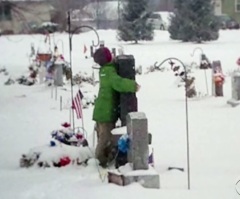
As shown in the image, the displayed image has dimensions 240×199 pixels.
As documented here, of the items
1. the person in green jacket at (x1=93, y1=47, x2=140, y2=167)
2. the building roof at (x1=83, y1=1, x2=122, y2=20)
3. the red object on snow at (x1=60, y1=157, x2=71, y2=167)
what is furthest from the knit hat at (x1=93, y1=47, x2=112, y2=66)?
the building roof at (x1=83, y1=1, x2=122, y2=20)

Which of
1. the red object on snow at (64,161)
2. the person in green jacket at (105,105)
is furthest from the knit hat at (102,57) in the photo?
the red object on snow at (64,161)

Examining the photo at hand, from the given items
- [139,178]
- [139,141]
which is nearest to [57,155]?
[139,141]

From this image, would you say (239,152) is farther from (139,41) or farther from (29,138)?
(139,41)

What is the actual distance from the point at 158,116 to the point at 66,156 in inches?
221

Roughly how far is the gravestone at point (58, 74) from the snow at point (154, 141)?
308mm

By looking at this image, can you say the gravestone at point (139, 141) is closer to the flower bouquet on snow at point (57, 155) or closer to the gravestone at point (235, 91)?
the flower bouquet on snow at point (57, 155)

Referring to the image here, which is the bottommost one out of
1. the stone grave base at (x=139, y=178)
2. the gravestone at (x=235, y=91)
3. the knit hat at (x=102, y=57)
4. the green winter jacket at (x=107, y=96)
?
the stone grave base at (x=139, y=178)

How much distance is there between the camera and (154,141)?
1116 centimetres

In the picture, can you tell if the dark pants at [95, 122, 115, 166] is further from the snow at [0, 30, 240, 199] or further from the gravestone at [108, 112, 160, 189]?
the gravestone at [108, 112, 160, 189]

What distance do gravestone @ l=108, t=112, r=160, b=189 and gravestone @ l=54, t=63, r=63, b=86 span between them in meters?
12.4

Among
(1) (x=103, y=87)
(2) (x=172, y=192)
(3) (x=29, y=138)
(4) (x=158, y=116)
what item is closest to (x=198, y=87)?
(4) (x=158, y=116)

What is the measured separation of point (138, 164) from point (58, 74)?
41.9ft

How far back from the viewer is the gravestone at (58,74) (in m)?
19.9

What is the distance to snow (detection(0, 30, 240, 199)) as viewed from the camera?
24.5 feet
